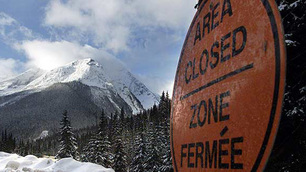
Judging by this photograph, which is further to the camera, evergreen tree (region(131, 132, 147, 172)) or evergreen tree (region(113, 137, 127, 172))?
evergreen tree (region(113, 137, 127, 172))

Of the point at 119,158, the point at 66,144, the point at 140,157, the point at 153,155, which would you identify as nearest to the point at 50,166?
the point at 153,155

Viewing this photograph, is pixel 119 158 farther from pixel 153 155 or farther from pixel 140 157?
pixel 153 155

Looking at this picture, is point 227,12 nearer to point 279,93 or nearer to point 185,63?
point 185,63

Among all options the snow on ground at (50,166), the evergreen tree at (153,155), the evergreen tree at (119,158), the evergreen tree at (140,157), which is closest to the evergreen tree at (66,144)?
the evergreen tree at (119,158)

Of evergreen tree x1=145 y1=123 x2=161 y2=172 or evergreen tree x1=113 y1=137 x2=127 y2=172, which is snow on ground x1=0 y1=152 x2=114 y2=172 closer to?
evergreen tree x1=145 y1=123 x2=161 y2=172

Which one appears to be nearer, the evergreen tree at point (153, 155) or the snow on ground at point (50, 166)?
the snow on ground at point (50, 166)

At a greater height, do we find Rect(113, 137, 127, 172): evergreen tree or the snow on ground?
the snow on ground

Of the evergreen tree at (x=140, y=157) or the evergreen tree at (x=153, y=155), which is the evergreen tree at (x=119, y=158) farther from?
the evergreen tree at (x=153, y=155)

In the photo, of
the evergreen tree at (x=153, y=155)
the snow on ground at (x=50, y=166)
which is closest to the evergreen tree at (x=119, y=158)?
the evergreen tree at (x=153, y=155)

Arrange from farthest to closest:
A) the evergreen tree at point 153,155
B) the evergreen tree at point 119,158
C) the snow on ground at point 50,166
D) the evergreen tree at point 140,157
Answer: the evergreen tree at point 119,158
the evergreen tree at point 140,157
the evergreen tree at point 153,155
the snow on ground at point 50,166

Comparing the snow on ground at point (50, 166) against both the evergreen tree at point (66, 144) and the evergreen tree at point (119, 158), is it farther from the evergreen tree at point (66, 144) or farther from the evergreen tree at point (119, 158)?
the evergreen tree at point (66, 144)

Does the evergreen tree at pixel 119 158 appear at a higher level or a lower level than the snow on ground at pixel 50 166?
lower

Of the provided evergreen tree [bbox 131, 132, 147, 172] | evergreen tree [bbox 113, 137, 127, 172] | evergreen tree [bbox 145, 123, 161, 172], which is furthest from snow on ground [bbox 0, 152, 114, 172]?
evergreen tree [bbox 113, 137, 127, 172]

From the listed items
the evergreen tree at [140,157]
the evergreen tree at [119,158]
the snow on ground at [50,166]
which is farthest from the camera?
the evergreen tree at [119,158]
